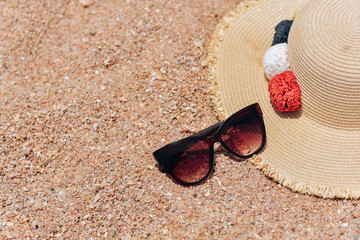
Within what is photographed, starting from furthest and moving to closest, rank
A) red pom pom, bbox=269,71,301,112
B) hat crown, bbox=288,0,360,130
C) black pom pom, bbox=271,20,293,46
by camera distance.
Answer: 1. black pom pom, bbox=271,20,293,46
2. red pom pom, bbox=269,71,301,112
3. hat crown, bbox=288,0,360,130

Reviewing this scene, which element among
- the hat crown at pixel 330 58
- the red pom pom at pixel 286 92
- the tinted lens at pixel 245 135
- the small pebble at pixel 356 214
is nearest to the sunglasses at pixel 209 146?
the tinted lens at pixel 245 135

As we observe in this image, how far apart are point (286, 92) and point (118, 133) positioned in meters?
0.78

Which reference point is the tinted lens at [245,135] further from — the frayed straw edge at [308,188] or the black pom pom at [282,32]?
the black pom pom at [282,32]

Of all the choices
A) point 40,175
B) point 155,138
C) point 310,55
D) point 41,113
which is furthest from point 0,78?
point 310,55

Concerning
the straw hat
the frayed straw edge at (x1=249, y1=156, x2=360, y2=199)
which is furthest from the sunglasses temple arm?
the frayed straw edge at (x1=249, y1=156, x2=360, y2=199)

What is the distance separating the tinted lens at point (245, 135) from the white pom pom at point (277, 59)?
223 millimetres

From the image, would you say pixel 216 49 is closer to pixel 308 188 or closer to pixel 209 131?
pixel 209 131

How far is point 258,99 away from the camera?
151 cm

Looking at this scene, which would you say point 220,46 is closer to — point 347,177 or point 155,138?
point 155,138

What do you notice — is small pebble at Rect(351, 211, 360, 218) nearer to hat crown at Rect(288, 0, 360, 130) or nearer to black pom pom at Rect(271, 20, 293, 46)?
hat crown at Rect(288, 0, 360, 130)

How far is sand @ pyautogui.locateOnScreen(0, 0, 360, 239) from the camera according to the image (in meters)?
1.29

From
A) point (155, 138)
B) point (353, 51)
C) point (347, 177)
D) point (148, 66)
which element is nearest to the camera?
point (353, 51)

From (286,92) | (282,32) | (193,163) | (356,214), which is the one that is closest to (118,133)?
(193,163)

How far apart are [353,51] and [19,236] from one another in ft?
4.87
